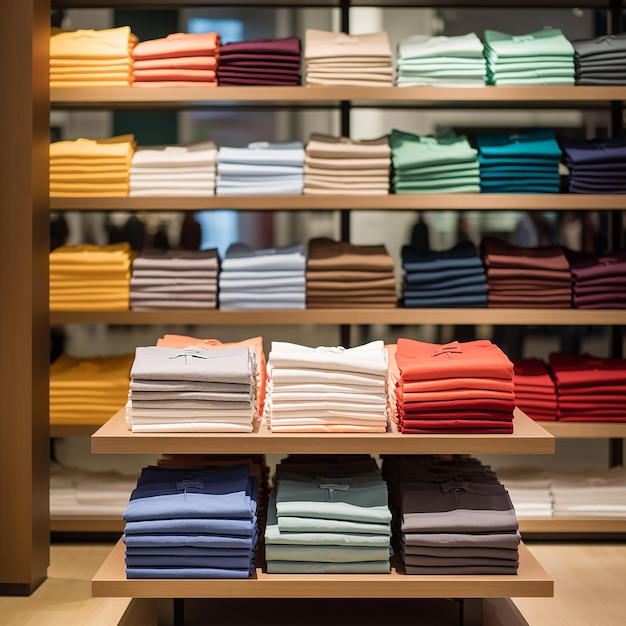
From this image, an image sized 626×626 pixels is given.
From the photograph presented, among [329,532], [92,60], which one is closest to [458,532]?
[329,532]

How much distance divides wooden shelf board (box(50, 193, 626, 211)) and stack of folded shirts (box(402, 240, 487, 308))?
0.75 feet

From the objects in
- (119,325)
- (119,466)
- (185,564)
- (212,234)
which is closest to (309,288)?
(212,234)

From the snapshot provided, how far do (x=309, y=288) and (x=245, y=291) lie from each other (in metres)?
0.27

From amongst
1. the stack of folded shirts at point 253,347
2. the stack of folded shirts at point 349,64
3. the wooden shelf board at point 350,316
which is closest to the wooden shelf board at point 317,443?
the stack of folded shirts at point 253,347

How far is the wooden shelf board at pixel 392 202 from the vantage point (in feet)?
13.5

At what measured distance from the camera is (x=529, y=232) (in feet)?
15.6

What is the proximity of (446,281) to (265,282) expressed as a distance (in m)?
0.77

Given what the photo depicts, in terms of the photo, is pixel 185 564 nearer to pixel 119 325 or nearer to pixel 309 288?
pixel 309 288

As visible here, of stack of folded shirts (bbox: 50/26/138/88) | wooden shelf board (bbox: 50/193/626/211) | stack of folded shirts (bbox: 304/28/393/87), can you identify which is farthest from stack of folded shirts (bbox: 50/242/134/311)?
stack of folded shirts (bbox: 304/28/393/87)

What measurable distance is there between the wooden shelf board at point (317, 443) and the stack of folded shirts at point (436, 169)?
1707 millimetres

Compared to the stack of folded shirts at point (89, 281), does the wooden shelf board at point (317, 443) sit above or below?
below

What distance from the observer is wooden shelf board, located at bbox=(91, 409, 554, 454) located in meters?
2.67

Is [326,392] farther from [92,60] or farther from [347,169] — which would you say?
[92,60]

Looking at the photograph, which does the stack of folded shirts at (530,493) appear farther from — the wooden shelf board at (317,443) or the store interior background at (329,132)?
the wooden shelf board at (317,443)
